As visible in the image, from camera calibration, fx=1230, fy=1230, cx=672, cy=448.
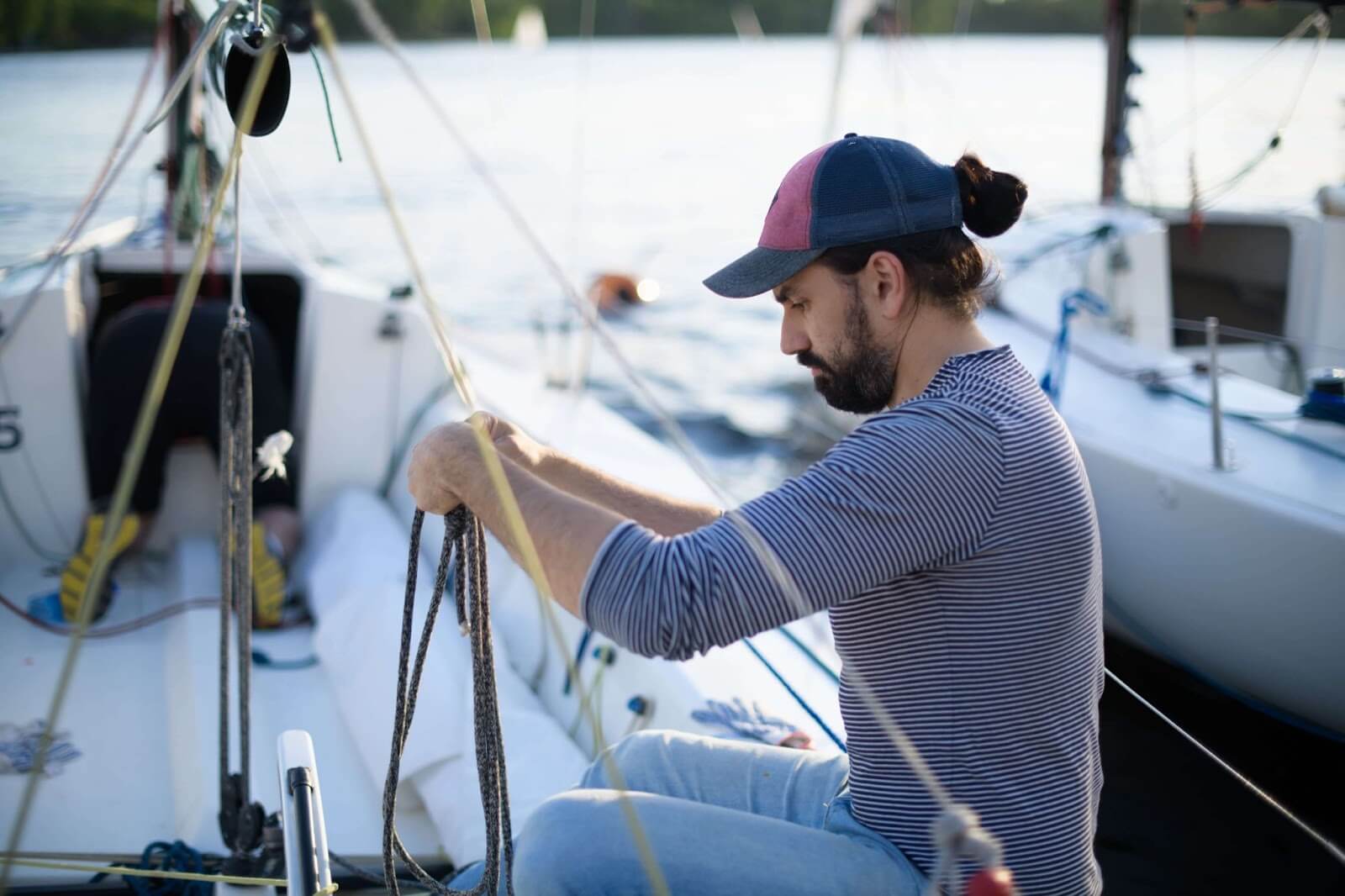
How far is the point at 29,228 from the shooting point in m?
4.46

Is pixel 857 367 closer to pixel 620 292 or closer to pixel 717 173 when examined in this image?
pixel 620 292

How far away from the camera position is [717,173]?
1836 centimetres

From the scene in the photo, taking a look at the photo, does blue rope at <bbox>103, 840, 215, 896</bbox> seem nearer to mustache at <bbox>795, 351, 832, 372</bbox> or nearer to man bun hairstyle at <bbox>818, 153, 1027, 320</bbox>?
mustache at <bbox>795, 351, 832, 372</bbox>

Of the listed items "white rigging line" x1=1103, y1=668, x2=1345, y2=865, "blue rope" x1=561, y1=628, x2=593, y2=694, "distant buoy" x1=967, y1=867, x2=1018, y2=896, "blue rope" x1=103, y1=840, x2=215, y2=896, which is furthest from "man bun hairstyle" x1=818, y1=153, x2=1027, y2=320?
"blue rope" x1=103, y1=840, x2=215, y2=896

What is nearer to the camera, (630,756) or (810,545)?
(810,545)

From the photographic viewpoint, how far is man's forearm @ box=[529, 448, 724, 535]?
1.58m

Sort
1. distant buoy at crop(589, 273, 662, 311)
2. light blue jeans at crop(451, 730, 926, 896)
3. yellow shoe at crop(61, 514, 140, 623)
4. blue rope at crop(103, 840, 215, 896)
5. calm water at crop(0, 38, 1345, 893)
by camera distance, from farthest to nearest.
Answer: distant buoy at crop(589, 273, 662, 311) → calm water at crop(0, 38, 1345, 893) → yellow shoe at crop(61, 514, 140, 623) → blue rope at crop(103, 840, 215, 896) → light blue jeans at crop(451, 730, 926, 896)

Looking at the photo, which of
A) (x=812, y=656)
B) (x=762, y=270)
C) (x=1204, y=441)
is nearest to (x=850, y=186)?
(x=762, y=270)

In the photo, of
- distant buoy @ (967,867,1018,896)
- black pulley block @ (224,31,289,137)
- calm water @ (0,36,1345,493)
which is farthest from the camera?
calm water @ (0,36,1345,493)

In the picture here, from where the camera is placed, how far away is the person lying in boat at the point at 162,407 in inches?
140

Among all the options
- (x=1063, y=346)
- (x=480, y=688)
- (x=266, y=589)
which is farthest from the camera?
(x=1063, y=346)

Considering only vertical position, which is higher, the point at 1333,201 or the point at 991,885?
the point at 1333,201

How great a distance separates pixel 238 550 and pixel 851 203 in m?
1.15

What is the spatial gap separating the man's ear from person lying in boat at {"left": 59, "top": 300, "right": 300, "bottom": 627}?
2.54 meters
